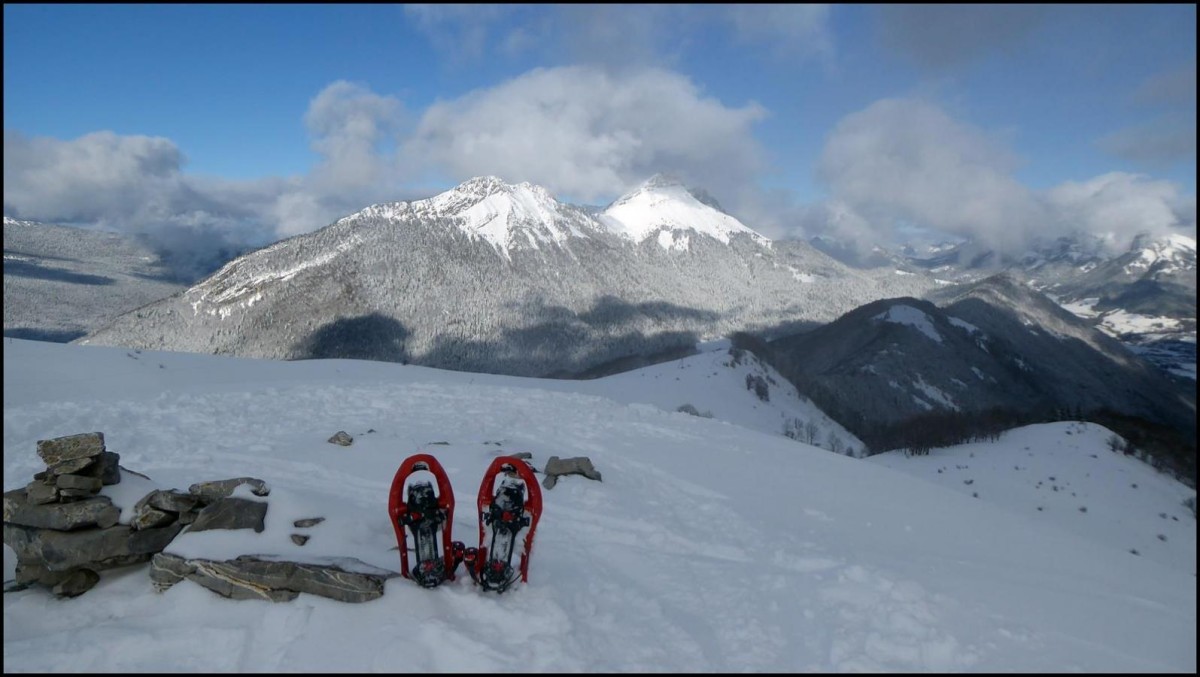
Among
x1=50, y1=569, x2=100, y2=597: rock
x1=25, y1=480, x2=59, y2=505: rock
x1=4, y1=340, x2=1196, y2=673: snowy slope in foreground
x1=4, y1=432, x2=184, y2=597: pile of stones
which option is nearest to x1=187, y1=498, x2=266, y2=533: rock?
x1=4, y1=340, x2=1196, y2=673: snowy slope in foreground

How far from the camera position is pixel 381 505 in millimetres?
10164

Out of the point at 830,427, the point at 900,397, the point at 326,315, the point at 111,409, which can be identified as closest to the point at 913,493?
the point at 111,409

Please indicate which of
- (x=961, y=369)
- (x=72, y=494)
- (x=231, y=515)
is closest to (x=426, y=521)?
(x=231, y=515)

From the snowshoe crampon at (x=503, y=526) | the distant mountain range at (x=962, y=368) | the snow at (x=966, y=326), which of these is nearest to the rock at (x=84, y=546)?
the snowshoe crampon at (x=503, y=526)

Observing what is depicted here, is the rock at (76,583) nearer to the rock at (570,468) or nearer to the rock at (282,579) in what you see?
the rock at (282,579)

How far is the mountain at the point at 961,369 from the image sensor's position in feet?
251

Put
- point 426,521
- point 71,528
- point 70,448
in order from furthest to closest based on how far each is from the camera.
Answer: point 70,448 → point 71,528 → point 426,521

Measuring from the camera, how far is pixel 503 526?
710cm

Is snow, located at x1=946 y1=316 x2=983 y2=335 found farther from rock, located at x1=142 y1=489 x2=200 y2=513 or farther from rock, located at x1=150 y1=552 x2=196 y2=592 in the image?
rock, located at x1=150 y1=552 x2=196 y2=592

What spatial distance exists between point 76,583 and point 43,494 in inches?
62.7

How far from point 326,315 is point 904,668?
170633mm

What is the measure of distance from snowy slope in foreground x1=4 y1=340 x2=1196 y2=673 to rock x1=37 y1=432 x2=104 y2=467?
0.81 meters

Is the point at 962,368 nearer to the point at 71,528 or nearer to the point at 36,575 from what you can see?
the point at 71,528

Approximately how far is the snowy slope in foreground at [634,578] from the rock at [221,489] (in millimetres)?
517
